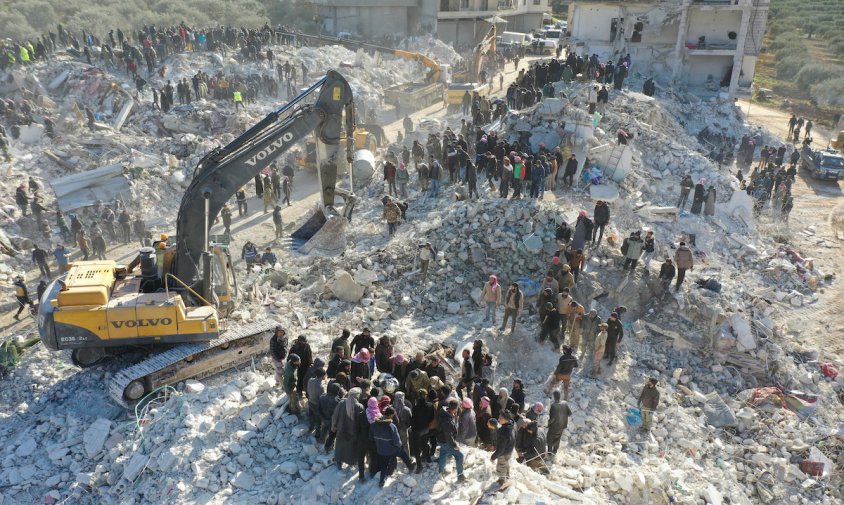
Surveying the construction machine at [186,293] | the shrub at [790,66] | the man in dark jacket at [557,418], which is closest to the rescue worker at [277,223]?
the construction machine at [186,293]

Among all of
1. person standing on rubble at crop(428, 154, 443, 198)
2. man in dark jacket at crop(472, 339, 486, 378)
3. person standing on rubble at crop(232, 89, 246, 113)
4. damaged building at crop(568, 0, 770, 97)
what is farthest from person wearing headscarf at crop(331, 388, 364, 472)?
damaged building at crop(568, 0, 770, 97)

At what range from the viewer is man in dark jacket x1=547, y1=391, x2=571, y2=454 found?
976cm

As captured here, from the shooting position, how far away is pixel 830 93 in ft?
121

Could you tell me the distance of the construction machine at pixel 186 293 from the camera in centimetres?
1040

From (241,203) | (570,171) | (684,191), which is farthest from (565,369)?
(241,203)

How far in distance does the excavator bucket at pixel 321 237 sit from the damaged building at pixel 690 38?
22.0 metres

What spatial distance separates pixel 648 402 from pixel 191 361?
25.7 ft

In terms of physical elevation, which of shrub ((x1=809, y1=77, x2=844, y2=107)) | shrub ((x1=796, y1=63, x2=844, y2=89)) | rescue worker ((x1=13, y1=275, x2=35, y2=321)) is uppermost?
shrub ((x1=796, y1=63, x2=844, y2=89))

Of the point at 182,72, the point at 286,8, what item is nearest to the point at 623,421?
the point at 182,72

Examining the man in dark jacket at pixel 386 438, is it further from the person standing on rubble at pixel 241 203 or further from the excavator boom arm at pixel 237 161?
the person standing on rubble at pixel 241 203

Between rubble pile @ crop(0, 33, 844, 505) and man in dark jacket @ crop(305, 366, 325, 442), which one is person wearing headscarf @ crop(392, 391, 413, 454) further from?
man in dark jacket @ crop(305, 366, 325, 442)

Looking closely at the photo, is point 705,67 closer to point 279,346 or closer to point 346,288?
point 346,288

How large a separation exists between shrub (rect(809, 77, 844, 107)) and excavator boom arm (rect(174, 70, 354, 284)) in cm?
3494

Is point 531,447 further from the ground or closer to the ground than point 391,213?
closer to the ground
